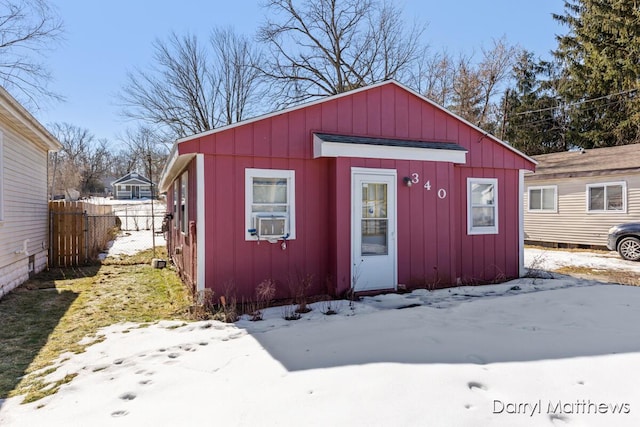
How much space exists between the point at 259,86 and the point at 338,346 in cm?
2087

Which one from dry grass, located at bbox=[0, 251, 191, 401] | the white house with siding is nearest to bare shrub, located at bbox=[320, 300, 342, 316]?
dry grass, located at bbox=[0, 251, 191, 401]

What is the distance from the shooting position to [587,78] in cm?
2317

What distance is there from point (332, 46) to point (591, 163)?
1373cm

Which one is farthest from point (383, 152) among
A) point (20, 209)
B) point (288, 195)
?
point (20, 209)

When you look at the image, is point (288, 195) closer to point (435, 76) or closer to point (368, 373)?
point (368, 373)

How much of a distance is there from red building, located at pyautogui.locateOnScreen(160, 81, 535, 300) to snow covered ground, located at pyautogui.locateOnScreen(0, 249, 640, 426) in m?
1.57

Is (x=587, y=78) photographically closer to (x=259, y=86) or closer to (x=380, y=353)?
(x=259, y=86)

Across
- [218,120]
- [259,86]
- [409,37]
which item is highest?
[409,37]

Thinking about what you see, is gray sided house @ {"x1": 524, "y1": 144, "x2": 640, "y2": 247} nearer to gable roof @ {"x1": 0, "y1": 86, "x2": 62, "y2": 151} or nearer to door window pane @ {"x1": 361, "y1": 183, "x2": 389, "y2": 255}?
door window pane @ {"x1": 361, "y1": 183, "x2": 389, "y2": 255}

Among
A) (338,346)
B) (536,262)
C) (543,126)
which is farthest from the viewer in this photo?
(543,126)

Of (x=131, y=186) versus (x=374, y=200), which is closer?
(x=374, y=200)

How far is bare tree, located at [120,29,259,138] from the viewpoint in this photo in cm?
2184

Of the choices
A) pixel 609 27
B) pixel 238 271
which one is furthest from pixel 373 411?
pixel 609 27

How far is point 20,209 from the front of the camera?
25.3 ft
